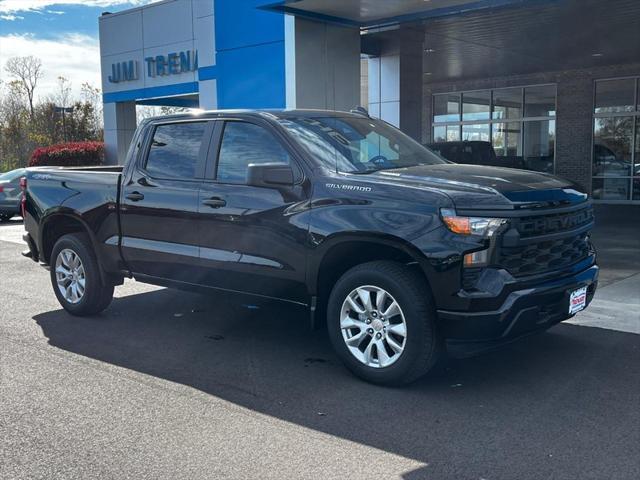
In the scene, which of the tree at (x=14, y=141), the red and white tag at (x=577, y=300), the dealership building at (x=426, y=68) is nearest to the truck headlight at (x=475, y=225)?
the red and white tag at (x=577, y=300)

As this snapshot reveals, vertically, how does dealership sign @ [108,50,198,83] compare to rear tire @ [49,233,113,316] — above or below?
above

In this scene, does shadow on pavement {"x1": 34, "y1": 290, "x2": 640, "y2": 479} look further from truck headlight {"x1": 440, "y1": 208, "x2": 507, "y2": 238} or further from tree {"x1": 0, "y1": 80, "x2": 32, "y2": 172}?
tree {"x1": 0, "y1": 80, "x2": 32, "y2": 172}

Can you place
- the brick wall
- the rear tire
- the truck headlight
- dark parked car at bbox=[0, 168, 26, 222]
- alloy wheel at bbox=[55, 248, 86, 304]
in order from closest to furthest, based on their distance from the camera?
the truck headlight → the rear tire → alloy wheel at bbox=[55, 248, 86, 304] → dark parked car at bbox=[0, 168, 26, 222] → the brick wall

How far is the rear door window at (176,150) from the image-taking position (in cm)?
619

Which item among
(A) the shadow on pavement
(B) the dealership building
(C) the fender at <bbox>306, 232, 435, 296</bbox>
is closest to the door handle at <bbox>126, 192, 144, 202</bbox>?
(A) the shadow on pavement

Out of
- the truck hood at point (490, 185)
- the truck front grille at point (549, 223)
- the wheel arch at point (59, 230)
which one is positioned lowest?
the wheel arch at point (59, 230)

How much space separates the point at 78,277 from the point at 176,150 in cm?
186

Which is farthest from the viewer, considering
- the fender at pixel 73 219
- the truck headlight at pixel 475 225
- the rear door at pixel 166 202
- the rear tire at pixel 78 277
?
the rear tire at pixel 78 277

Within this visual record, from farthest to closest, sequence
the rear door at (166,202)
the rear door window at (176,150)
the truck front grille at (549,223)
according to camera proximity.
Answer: the rear door window at (176,150) < the rear door at (166,202) < the truck front grille at (549,223)

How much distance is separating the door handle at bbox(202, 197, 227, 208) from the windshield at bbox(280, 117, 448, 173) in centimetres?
80

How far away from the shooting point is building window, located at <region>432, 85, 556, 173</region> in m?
22.7

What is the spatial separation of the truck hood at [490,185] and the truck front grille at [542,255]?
0.29 m

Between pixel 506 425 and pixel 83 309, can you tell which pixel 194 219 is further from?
pixel 506 425

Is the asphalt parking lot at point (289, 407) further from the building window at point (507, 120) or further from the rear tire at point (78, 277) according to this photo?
the building window at point (507, 120)
